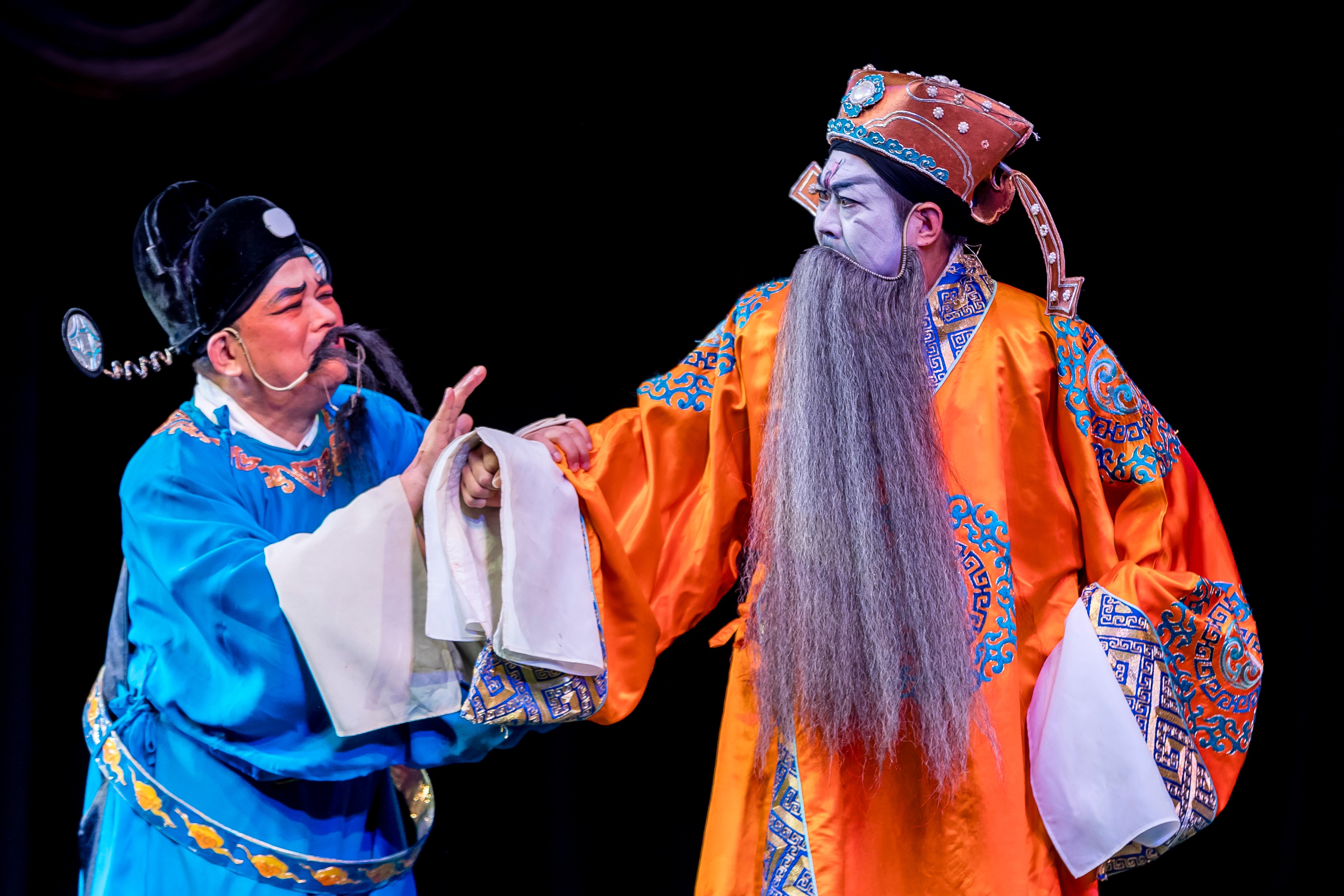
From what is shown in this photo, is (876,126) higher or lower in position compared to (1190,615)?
higher

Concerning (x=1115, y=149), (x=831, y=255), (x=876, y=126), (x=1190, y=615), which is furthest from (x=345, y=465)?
(x=1115, y=149)


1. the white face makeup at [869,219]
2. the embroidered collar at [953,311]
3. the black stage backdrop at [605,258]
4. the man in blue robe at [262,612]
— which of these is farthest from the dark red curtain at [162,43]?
the embroidered collar at [953,311]

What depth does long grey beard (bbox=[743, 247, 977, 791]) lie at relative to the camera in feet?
5.89

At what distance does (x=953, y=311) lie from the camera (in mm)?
1957

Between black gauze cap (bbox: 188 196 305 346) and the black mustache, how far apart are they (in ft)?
0.46

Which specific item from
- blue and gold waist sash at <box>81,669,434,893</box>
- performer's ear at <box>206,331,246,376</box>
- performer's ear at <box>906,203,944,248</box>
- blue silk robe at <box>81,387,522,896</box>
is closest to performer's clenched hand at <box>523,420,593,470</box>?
blue silk robe at <box>81,387,522,896</box>

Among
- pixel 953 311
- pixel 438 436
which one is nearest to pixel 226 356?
pixel 438 436

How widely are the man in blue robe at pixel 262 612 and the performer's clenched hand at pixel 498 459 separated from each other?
0.26 feet

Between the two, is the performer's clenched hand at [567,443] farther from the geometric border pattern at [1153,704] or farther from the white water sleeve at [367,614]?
the geometric border pattern at [1153,704]

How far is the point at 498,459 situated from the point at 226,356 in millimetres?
544

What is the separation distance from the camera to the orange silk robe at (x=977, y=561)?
6.00 feet

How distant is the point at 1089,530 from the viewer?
6.32 feet

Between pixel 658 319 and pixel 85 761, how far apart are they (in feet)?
5.28

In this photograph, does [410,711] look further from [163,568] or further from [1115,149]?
[1115,149]
